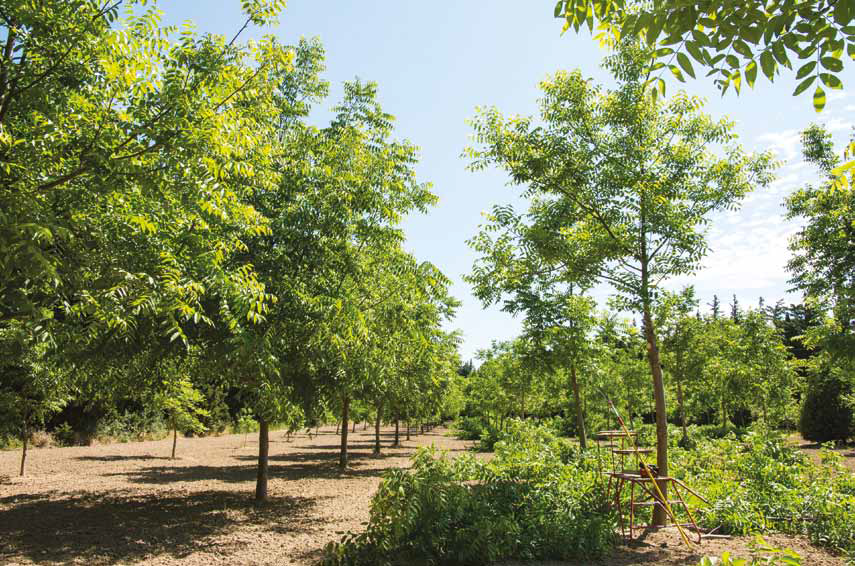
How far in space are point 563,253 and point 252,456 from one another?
18773 millimetres

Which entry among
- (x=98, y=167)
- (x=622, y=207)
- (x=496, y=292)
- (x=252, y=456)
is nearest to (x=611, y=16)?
(x=98, y=167)

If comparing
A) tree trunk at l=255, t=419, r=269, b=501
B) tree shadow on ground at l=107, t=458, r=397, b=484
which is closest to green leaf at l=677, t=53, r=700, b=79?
tree trunk at l=255, t=419, r=269, b=501

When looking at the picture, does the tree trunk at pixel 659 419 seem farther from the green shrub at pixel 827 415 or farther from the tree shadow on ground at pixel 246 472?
the green shrub at pixel 827 415

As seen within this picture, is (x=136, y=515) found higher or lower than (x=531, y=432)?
lower

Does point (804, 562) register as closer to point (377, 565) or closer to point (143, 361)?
point (377, 565)

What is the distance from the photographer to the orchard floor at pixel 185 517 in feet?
23.5

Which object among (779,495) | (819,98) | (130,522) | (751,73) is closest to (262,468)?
(130,522)

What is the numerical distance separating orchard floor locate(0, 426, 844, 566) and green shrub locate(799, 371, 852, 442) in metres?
20.2

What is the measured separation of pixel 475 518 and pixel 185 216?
540 centimetres

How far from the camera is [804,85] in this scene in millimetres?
2631

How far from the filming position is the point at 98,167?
4633 mm

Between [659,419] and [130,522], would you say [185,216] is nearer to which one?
[130,522]

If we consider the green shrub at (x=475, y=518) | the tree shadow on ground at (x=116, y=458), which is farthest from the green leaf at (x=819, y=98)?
the tree shadow on ground at (x=116, y=458)

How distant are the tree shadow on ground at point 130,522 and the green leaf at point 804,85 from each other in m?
8.60
